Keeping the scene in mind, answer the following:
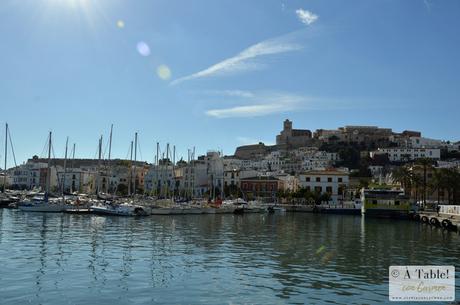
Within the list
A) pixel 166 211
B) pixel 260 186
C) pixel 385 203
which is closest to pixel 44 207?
pixel 166 211

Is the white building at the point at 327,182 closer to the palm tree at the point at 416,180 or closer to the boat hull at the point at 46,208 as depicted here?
the palm tree at the point at 416,180

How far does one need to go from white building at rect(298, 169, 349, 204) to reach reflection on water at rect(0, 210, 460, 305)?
85367 mm

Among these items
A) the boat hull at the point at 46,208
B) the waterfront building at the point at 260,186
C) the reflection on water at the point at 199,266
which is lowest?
the reflection on water at the point at 199,266

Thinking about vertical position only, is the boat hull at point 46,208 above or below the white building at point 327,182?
below

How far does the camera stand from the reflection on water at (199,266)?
2005 cm

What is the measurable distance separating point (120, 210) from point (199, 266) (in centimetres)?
4848

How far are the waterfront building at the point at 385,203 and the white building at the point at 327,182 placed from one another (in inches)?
1381

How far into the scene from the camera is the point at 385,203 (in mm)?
92062

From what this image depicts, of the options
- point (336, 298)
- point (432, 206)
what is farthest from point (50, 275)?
point (432, 206)

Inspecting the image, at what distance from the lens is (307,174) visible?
130m

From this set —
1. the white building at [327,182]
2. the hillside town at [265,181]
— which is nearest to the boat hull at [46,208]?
the hillside town at [265,181]

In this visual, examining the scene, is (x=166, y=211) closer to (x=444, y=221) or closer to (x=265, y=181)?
(x=444, y=221)

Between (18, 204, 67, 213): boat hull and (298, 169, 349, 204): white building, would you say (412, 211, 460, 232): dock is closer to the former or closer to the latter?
(298, 169, 349, 204): white building

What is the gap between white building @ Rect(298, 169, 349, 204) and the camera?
130 meters
